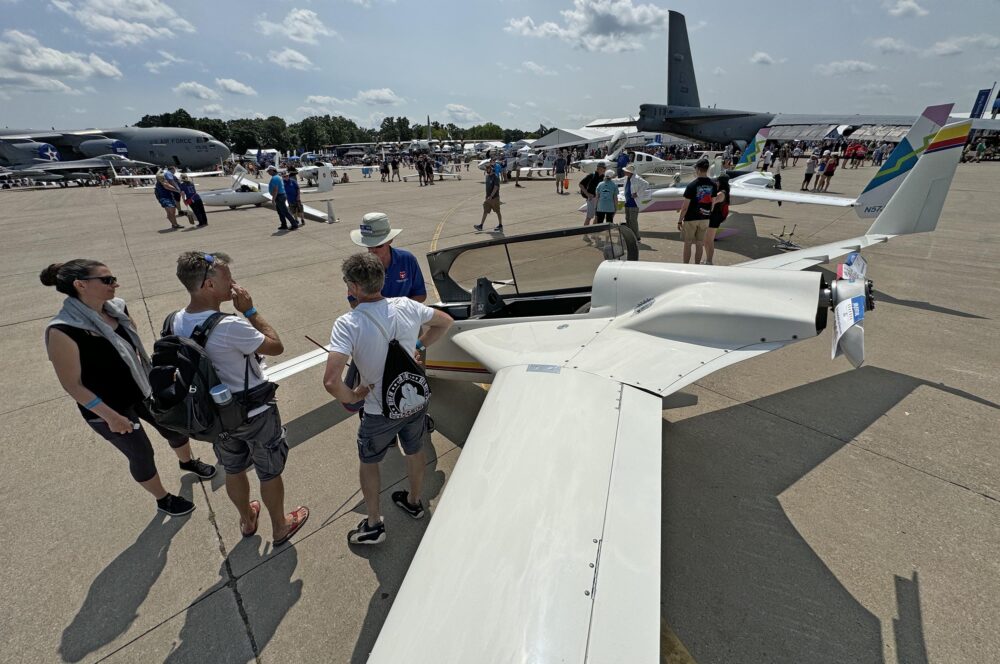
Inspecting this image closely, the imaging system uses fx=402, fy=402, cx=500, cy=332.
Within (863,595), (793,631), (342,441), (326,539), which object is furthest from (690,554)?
(342,441)

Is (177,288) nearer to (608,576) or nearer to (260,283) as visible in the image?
(260,283)

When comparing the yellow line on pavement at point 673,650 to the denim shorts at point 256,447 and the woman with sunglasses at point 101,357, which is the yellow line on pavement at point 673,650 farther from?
the woman with sunglasses at point 101,357

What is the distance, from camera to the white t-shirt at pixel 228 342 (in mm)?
1987

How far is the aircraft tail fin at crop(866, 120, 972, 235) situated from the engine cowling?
5903cm

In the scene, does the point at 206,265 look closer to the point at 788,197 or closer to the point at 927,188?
the point at 927,188

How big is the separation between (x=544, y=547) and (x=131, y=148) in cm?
5981

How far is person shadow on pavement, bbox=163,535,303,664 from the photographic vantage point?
6.53 ft

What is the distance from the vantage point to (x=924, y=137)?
6.54 metres

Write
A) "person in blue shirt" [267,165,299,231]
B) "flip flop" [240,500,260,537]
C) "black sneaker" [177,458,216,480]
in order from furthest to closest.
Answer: "person in blue shirt" [267,165,299,231] < "black sneaker" [177,458,216,480] < "flip flop" [240,500,260,537]

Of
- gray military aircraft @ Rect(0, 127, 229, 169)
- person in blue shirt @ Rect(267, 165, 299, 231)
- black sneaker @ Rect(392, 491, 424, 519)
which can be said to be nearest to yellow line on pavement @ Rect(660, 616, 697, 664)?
black sneaker @ Rect(392, 491, 424, 519)

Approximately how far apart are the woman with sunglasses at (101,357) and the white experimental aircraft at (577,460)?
1873 mm

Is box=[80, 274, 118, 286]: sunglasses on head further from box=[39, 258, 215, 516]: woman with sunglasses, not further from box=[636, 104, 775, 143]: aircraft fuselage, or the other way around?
box=[636, 104, 775, 143]: aircraft fuselage

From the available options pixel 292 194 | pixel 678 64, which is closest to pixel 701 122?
pixel 678 64

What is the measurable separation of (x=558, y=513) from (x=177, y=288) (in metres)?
8.43
